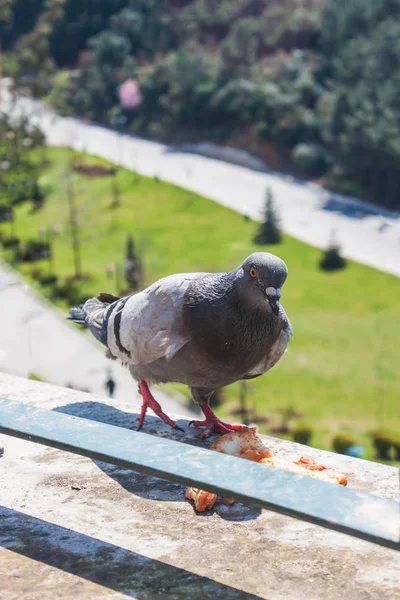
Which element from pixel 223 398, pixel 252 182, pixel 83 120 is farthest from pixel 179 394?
pixel 83 120

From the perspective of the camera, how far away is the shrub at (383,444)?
2364 cm

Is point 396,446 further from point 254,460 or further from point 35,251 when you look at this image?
point 35,251

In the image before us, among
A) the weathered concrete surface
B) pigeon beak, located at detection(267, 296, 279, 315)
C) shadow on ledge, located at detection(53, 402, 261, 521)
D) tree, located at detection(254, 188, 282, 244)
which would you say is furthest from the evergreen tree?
pigeon beak, located at detection(267, 296, 279, 315)

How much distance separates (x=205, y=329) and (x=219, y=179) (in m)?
47.6

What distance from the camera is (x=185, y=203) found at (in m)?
47.4

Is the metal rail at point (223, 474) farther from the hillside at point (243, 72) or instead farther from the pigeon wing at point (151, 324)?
the hillside at point (243, 72)

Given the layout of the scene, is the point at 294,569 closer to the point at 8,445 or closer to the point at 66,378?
the point at 8,445

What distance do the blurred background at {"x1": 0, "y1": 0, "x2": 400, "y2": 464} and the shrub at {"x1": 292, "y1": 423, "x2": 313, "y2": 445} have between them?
7 centimetres

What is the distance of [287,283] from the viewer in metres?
35.8

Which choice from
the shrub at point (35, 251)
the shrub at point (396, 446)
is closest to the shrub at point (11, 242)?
the shrub at point (35, 251)

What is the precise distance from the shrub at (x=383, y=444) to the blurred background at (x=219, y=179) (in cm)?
11

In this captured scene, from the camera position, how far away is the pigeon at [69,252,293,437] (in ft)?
18.0

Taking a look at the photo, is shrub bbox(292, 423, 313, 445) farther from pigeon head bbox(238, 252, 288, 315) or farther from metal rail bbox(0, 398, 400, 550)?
metal rail bbox(0, 398, 400, 550)

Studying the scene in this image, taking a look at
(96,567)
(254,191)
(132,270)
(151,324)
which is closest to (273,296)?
(151,324)
